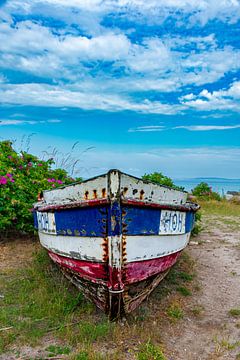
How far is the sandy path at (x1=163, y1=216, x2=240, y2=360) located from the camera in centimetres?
338

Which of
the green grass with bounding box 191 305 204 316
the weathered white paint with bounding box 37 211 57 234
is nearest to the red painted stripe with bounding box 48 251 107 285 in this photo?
the weathered white paint with bounding box 37 211 57 234

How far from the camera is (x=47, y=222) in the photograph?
4348 mm

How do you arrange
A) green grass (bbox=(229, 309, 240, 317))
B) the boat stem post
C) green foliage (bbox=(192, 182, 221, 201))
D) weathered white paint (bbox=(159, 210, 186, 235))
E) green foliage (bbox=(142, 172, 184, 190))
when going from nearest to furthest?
the boat stem post
weathered white paint (bbox=(159, 210, 186, 235))
green grass (bbox=(229, 309, 240, 317))
green foliage (bbox=(142, 172, 184, 190))
green foliage (bbox=(192, 182, 221, 201))

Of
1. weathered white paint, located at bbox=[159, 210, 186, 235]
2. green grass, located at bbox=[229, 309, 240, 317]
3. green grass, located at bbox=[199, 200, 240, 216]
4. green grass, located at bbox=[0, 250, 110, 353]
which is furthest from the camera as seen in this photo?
green grass, located at bbox=[199, 200, 240, 216]

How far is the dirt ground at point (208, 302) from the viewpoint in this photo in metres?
3.40

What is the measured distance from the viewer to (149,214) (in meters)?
3.55

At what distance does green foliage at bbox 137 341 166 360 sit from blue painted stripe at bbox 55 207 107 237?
3.65 ft

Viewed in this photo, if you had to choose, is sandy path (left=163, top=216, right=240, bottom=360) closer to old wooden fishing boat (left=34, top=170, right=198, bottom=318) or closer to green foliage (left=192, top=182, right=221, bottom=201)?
old wooden fishing boat (left=34, top=170, right=198, bottom=318)

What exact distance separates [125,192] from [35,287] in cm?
223

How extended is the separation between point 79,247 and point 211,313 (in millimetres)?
1889

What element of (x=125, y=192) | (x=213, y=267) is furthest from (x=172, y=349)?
(x=213, y=267)

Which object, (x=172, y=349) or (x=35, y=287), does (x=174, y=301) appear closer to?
(x=172, y=349)

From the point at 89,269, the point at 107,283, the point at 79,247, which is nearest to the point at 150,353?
the point at 107,283

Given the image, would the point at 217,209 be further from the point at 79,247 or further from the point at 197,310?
the point at 79,247
